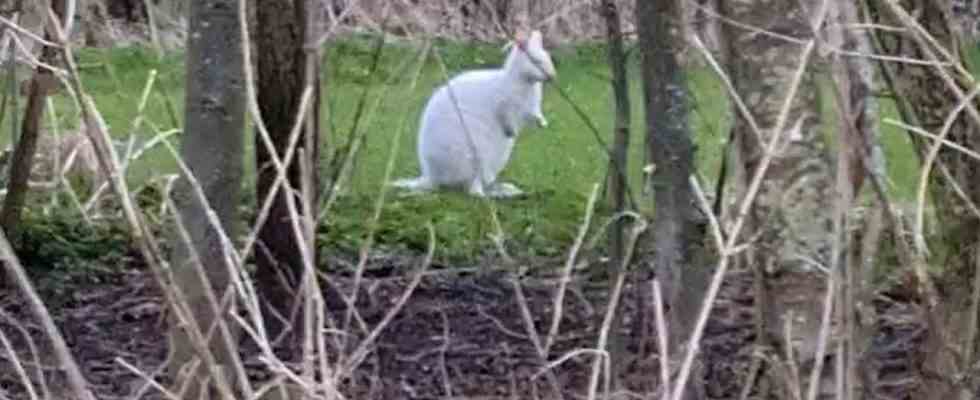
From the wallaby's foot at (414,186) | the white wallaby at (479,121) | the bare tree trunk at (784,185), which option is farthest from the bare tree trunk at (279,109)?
the white wallaby at (479,121)

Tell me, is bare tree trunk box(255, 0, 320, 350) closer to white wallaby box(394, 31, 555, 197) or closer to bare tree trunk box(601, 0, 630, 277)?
bare tree trunk box(601, 0, 630, 277)

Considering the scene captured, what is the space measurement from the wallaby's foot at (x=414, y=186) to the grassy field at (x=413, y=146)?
111mm

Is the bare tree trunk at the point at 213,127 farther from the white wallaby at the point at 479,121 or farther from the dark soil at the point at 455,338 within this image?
the white wallaby at the point at 479,121

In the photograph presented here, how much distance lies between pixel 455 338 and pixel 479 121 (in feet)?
16.9

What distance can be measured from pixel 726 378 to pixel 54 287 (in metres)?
2.62

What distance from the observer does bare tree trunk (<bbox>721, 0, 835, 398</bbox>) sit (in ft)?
12.7

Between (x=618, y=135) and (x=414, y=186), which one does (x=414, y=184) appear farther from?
(x=618, y=135)

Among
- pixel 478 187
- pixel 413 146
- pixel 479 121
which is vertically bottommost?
pixel 413 146

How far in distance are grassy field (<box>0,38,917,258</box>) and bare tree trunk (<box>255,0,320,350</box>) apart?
21 cm

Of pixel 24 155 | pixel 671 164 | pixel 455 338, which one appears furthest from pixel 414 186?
pixel 671 164

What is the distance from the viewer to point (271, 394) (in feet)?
13.6

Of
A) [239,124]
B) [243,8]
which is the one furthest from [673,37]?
[243,8]

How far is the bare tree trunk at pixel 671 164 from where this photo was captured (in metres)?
4.45

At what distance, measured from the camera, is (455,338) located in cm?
605
